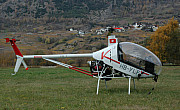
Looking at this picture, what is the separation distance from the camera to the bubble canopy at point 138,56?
13234 millimetres

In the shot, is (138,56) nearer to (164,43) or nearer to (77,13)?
(164,43)

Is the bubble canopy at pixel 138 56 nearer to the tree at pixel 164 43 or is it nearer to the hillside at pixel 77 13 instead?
the tree at pixel 164 43

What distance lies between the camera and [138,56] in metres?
13.3

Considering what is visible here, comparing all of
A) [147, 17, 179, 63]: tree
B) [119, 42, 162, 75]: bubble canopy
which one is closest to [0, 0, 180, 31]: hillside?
[147, 17, 179, 63]: tree

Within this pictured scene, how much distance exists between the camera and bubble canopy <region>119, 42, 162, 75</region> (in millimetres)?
13234

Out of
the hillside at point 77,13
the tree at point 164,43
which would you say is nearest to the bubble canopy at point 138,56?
the tree at point 164,43

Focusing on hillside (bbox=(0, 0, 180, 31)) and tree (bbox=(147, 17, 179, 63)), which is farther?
hillside (bbox=(0, 0, 180, 31))

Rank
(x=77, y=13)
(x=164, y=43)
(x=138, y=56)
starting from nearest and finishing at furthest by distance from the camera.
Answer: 1. (x=138, y=56)
2. (x=164, y=43)
3. (x=77, y=13)

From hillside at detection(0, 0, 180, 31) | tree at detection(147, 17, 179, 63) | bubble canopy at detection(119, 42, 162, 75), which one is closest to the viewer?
bubble canopy at detection(119, 42, 162, 75)

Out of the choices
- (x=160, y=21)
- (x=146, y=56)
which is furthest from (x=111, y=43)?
(x=160, y=21)

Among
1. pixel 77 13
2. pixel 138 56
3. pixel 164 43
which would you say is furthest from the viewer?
pixel 77 13

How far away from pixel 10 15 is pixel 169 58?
135223mm

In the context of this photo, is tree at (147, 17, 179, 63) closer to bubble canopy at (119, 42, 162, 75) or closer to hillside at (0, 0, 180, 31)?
bubble canopy at (119, 42, 162, 75)

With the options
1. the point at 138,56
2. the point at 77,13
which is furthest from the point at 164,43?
the point at 77,13
